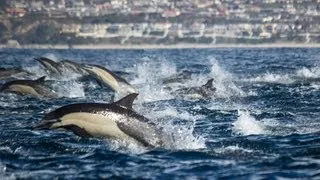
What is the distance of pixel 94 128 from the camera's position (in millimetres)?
14906

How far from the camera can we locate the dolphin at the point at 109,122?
14594 mm

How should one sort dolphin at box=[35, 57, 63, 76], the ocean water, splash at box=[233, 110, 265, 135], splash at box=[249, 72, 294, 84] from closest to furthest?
the ocean water → splash at box=[233, 110, 265, 135] → splash at box=[249, 72, 294, 84] → dolphin at box=[35, 57, 63, 76]

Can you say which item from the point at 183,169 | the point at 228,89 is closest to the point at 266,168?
the point at 183,169

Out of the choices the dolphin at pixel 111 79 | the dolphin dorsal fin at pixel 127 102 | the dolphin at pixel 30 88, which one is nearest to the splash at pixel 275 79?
the dolphin at pixel 111 79

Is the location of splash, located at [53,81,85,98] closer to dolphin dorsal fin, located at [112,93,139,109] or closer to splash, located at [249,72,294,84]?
splash, located at [249,72,294,84]

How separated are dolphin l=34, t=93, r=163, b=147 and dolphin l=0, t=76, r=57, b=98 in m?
11.3

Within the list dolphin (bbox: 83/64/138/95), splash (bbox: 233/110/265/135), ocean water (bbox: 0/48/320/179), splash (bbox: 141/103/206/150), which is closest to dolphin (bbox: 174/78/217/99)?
ocean water (bbox: 0/48/320/179)

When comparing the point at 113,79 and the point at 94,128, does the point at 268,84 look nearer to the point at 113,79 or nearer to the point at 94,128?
the point at 113,79

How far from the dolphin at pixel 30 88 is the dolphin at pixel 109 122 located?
1126cm

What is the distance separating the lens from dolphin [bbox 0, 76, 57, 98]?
84.9 ft

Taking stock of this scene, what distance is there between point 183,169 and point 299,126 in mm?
6451

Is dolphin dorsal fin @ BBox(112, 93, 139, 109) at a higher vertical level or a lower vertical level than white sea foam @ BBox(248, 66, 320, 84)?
higher

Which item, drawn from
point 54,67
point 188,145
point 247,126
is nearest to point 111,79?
point 54,67

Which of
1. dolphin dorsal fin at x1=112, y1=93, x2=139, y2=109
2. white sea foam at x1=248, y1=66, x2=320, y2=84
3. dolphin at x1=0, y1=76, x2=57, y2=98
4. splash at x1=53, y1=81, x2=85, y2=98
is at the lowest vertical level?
white sea foam at x1=248, y1=66, x2=320, y2=84
